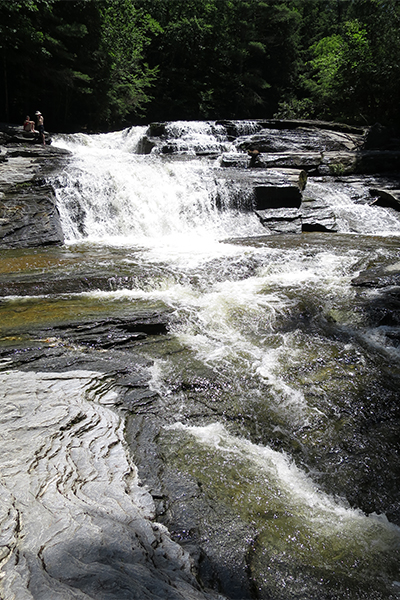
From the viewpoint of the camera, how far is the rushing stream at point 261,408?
1943 mm

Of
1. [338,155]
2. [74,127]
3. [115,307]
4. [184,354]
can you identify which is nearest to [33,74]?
[74,127]

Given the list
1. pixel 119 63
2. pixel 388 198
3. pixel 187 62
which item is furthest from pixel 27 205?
pixel 187 62

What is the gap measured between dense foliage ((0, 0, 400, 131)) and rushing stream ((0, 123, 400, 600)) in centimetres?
1387

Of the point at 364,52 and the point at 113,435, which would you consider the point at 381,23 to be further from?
the point at 113,435

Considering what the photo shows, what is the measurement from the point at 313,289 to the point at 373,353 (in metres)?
1.73

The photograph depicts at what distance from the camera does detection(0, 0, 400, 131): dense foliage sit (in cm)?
1686

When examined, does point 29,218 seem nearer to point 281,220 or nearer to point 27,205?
point 27,205

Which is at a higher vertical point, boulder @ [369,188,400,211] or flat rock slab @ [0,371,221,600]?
boulder @ [369,188,400,211]

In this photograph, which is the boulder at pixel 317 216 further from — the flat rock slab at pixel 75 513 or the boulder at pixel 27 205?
the flat rock slab at pixel 75 513

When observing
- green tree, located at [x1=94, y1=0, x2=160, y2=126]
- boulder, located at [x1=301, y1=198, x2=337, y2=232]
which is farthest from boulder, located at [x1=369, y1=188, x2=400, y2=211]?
green tree, located at [x1=94, y1=0, x2=160, y2=126]

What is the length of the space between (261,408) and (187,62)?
29.0 metres

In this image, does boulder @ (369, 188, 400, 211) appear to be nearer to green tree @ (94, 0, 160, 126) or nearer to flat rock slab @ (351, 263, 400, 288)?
flat rock slab @ (351, 263, 400, 288)

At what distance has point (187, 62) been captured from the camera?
1025 inches

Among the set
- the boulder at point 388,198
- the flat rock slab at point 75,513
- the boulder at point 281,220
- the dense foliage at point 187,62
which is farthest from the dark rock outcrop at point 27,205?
the boulder at point 388,198
